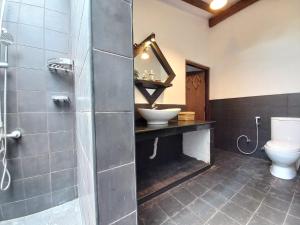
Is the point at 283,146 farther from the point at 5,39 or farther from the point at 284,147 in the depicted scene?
the point at 5,39

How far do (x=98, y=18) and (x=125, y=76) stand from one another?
19 centimetres

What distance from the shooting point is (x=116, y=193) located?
515 millimetres

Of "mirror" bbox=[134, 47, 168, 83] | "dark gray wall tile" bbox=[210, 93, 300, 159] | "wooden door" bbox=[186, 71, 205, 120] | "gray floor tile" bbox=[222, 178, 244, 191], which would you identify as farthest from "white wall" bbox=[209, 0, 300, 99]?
"gray floor tile" bbox=[222, 178, 244, 191]

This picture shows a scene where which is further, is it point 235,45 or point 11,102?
point 235,45

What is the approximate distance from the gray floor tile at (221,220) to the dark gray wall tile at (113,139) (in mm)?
1022

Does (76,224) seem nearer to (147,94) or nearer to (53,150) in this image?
(53,150)

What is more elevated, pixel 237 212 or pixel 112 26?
pixel 112 26

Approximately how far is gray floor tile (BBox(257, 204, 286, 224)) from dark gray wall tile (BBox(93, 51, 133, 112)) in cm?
142

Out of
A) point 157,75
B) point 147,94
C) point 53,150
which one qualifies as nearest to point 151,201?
point 53,150


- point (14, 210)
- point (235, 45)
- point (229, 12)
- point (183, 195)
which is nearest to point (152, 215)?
point (183, 195)

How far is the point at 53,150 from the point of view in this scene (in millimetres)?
1334

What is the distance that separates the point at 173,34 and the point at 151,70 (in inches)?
31.8

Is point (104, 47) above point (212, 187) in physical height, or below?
above

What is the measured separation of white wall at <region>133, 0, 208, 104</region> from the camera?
6.64 ft
